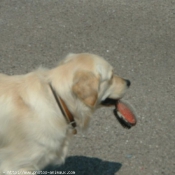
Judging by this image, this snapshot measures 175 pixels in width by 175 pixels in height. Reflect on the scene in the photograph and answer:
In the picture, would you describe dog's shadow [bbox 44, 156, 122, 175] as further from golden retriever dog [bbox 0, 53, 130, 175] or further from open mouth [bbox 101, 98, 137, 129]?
golden retriever dog [bbox 0, 53, 130, 175]

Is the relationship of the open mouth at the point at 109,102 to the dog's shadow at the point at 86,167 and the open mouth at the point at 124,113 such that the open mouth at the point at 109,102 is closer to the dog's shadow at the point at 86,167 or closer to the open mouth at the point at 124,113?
the open mouth at the point at 124,113

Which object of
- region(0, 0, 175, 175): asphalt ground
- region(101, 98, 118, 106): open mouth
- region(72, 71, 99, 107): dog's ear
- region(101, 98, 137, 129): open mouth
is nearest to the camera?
region(72, 71, 99, 107): dog's ear

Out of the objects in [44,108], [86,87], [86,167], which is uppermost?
[86,87]

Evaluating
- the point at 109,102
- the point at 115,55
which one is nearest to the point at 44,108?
the point at 109,102

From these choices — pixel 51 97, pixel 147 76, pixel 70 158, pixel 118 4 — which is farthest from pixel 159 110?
pixel 118 4

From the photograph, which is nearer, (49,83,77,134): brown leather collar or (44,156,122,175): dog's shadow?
(49,83,77,134): brown leather collar

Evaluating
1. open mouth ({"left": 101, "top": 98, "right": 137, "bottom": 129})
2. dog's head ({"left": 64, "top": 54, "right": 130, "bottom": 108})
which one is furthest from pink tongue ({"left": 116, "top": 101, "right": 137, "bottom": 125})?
dog's head ({"left": 64, "top": 54, "right": 130, "bottom": 108})

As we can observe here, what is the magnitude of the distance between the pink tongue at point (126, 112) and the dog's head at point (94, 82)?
0.14 m

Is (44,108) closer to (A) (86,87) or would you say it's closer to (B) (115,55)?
(A) (86,87)

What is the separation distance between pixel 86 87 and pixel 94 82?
8cm

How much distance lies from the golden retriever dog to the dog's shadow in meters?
0.71

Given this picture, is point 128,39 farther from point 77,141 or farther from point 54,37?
point 77,141

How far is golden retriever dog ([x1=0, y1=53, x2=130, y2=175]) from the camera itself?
3.73 metres

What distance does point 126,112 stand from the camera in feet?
14.2
